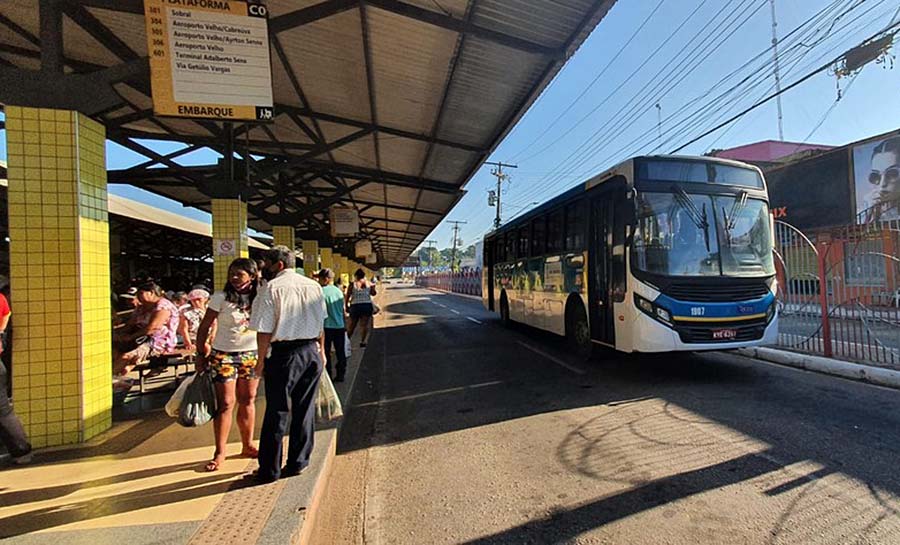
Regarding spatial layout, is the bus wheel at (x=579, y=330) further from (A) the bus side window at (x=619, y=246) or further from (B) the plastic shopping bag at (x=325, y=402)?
(B) the plastic shopping bag at (x=325, y=402)

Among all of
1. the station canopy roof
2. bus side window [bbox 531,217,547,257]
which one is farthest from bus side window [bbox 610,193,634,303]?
bus side window [bbox 531,217,547,257]

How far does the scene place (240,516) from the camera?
308 centimetres

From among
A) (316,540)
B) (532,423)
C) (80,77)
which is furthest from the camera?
(532,423)

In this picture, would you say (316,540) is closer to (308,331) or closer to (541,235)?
(308,331)

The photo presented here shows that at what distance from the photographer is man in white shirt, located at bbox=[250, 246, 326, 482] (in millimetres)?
3504

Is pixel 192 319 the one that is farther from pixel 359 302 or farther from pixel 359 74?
pixel 359 74

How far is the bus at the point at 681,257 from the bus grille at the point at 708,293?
0.01m

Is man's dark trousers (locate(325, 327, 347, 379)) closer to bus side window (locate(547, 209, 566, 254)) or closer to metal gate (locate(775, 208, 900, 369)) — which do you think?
bus side window (locate(547, 209, 566, 254))

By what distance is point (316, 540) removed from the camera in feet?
10.4

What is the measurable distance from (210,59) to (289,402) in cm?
364

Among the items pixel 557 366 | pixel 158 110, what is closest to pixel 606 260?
pixel 557 366

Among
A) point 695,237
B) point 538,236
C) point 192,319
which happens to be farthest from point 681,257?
point 192,319

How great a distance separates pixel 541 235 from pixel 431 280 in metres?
60.9

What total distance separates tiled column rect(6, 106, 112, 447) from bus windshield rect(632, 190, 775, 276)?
6.65 meters
